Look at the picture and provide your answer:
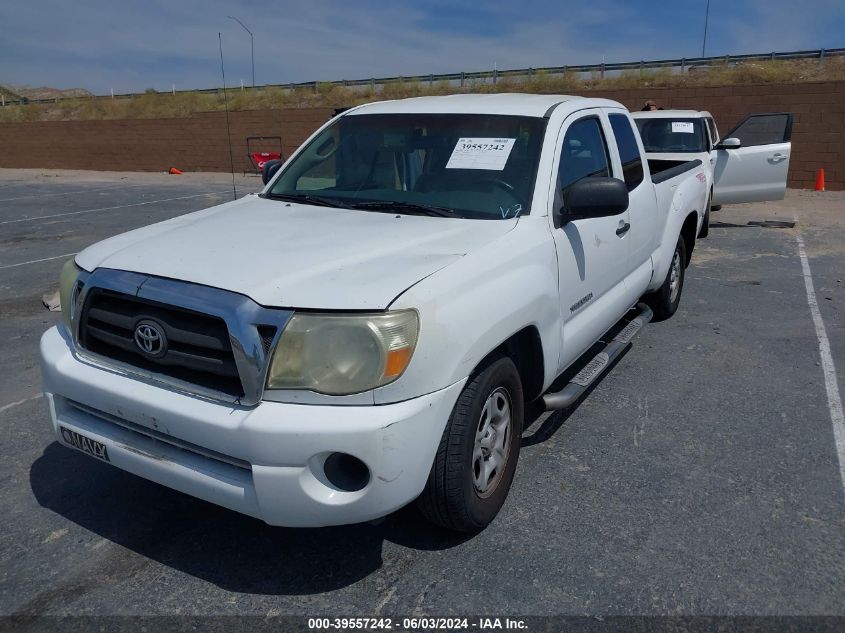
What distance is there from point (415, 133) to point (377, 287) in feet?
5.81

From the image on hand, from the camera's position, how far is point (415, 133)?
4098 mm

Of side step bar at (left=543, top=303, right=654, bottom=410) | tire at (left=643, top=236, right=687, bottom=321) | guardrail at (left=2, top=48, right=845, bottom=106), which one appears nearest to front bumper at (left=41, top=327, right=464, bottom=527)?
side step bar at (left=543, top=303, right=654, bottom=410)

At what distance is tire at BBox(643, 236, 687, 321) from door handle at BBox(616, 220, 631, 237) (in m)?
1.52

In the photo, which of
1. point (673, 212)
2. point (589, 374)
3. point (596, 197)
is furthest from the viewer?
point (673, 212)

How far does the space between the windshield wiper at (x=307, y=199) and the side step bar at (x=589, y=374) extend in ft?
4.90

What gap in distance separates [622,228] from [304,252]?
7.61 ft

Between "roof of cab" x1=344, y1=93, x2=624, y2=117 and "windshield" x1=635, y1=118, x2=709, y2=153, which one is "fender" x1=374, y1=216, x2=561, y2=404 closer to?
"roof of cab" x1=344, y1=93, x2=624, y2=117

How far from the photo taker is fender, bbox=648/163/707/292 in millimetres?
5547

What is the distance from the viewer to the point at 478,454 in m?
3.04

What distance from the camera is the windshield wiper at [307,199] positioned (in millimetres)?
3906

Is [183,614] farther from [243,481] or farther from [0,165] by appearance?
[0,165]

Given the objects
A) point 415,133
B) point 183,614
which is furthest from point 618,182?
point 183,614

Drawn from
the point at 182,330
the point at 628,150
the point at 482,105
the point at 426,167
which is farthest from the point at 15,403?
the point at 628,150

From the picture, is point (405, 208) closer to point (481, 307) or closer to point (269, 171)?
point (481, 307)
